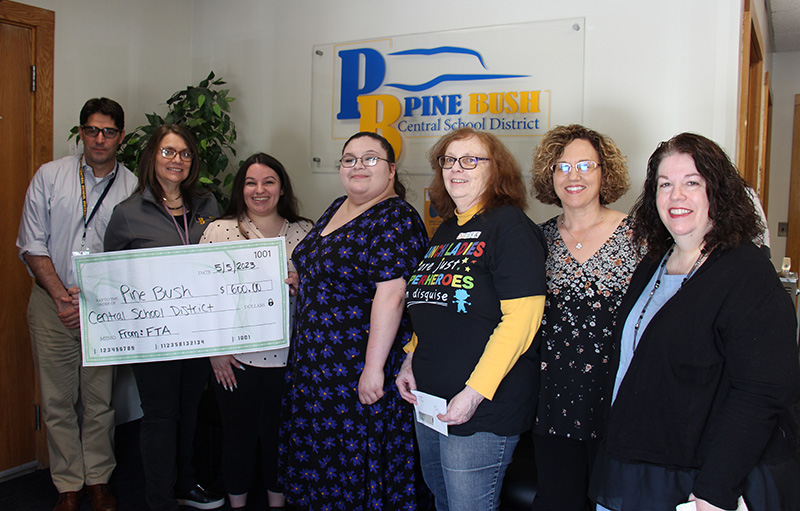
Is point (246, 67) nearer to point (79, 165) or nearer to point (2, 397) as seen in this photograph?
point (79, 165)

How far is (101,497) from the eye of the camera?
2.59m

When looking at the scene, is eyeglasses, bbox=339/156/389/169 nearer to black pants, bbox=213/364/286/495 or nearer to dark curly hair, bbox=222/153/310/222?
dark curly hair, bbox=222/153/310/222

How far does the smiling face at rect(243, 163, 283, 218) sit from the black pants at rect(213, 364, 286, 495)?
2.19 ft

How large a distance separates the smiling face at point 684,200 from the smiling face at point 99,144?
2.33 m

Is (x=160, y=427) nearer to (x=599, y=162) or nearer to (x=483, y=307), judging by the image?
(x=483, y=307)

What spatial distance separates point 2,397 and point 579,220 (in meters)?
2.87

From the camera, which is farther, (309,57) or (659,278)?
(309,57)

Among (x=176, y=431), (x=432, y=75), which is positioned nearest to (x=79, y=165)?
(x=176, y=431)

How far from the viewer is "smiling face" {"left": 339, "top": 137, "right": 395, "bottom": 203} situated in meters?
2.10

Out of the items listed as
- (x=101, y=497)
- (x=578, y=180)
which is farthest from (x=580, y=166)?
(x=101, y=497)

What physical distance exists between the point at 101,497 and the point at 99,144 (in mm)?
1591

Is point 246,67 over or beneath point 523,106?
over

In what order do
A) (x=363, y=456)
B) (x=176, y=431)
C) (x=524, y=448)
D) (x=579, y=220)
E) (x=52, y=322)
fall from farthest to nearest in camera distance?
(x=52, y=322)
(x=176, y=431)
(x=524, y=448)
(x=363, y=456)
(x=579, y=220)

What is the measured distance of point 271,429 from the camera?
240 cm
